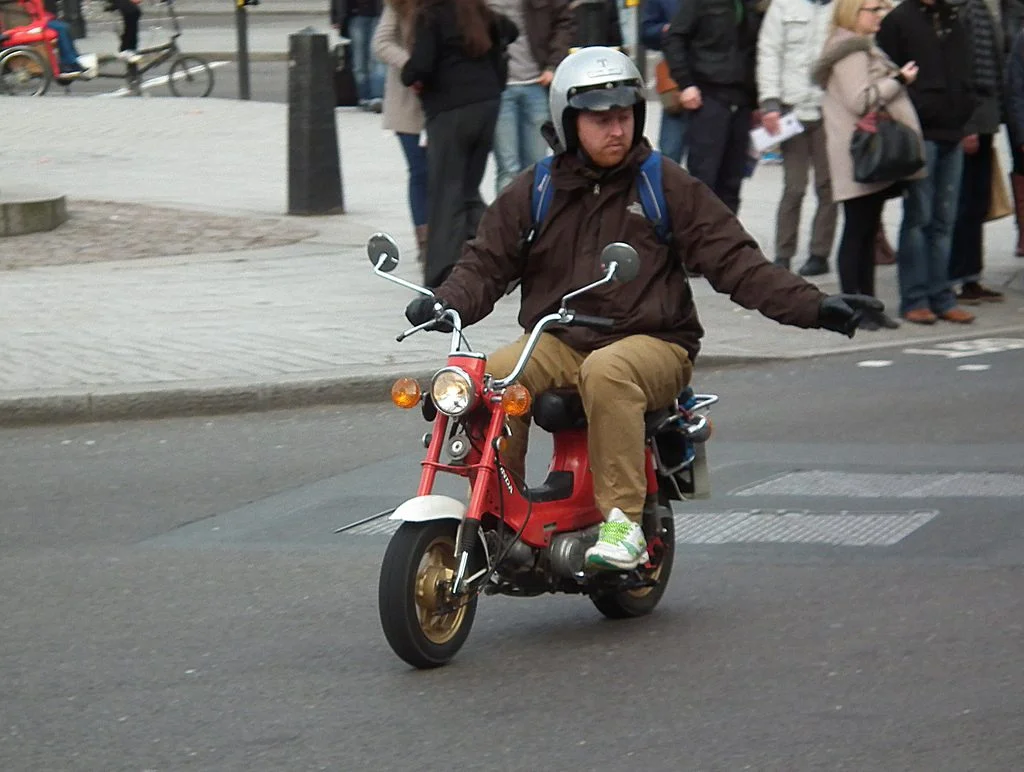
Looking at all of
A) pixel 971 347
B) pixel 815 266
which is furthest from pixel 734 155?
pixel 971 347

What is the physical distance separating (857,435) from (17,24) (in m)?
18.5

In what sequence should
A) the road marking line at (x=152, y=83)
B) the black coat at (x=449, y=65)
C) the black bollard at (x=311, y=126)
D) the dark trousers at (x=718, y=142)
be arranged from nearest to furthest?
1. the black coat at (x=449, y=65)
2. the dark trousers at (x=718, y=142)
3. the black bollard at (x=311, y=126)
4. the road marking line at (x=152, y=83)

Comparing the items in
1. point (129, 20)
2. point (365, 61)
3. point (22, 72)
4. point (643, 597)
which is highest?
point (643, 597)

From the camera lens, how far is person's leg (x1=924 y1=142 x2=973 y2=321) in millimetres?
11016

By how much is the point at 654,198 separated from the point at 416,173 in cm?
627

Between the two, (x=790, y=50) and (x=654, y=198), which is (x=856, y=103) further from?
(x=654, y=198)

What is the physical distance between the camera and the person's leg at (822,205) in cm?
1249

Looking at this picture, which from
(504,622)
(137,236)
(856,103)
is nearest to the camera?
(504,622)

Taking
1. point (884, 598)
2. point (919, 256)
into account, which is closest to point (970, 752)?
point (884, 598)

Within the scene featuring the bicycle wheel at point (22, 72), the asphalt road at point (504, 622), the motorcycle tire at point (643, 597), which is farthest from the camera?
the bicycle wheel at point (22, 72)

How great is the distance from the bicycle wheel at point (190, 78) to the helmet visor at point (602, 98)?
1953 centimetres

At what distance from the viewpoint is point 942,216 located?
1116cm

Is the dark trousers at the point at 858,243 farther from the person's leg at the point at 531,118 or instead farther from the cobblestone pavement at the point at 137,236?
the cobblestone pavement at the point at 137,236

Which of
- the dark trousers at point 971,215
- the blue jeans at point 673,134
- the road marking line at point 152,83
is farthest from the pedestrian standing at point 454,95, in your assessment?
the road marking line at point 152,83
